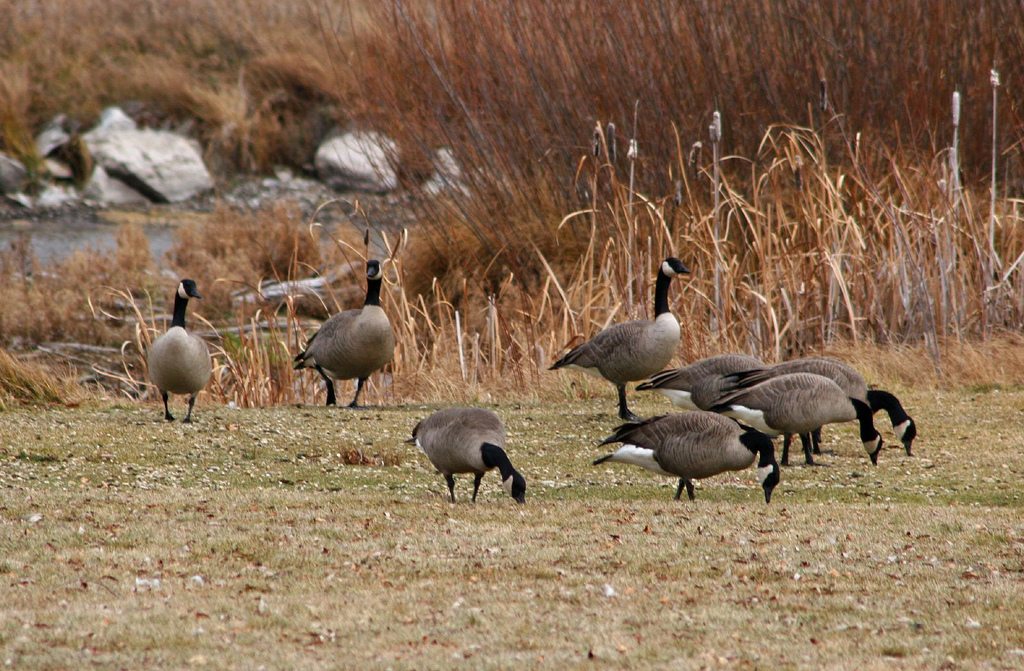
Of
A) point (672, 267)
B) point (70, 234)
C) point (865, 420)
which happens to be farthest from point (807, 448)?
point (70, 234)

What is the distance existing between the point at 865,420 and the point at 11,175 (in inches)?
996

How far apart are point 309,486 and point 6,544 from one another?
7.70 ft

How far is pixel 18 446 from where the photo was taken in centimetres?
916

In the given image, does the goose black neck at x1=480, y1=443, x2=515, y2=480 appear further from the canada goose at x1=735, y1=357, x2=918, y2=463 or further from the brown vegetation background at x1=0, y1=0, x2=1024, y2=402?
the brown vegetation background at x1=0, y1=0, x2=1024, y2=402

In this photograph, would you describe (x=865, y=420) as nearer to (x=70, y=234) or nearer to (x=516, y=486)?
(x=516, y=486)

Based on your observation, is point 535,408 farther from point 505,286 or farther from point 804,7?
point 804,7

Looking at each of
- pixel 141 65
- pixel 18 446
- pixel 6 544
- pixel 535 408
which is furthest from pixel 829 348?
pixel 141 65

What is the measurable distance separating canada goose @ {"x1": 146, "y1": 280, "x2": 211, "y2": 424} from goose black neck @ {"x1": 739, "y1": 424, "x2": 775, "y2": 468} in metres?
4.38

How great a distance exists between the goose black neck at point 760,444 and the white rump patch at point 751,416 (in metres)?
0.92

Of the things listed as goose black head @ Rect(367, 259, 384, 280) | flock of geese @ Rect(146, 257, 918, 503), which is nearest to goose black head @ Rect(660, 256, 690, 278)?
flock of geese @ Rect(146, 257, 918, 503)

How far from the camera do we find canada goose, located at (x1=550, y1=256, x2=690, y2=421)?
33.6 ft

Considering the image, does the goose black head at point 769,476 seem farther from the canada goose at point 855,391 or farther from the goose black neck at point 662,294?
the goose black neck at point 662,294

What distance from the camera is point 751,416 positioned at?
862cm

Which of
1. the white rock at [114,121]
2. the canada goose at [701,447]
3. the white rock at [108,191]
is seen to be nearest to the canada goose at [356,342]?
the canada goose at [701,447]
